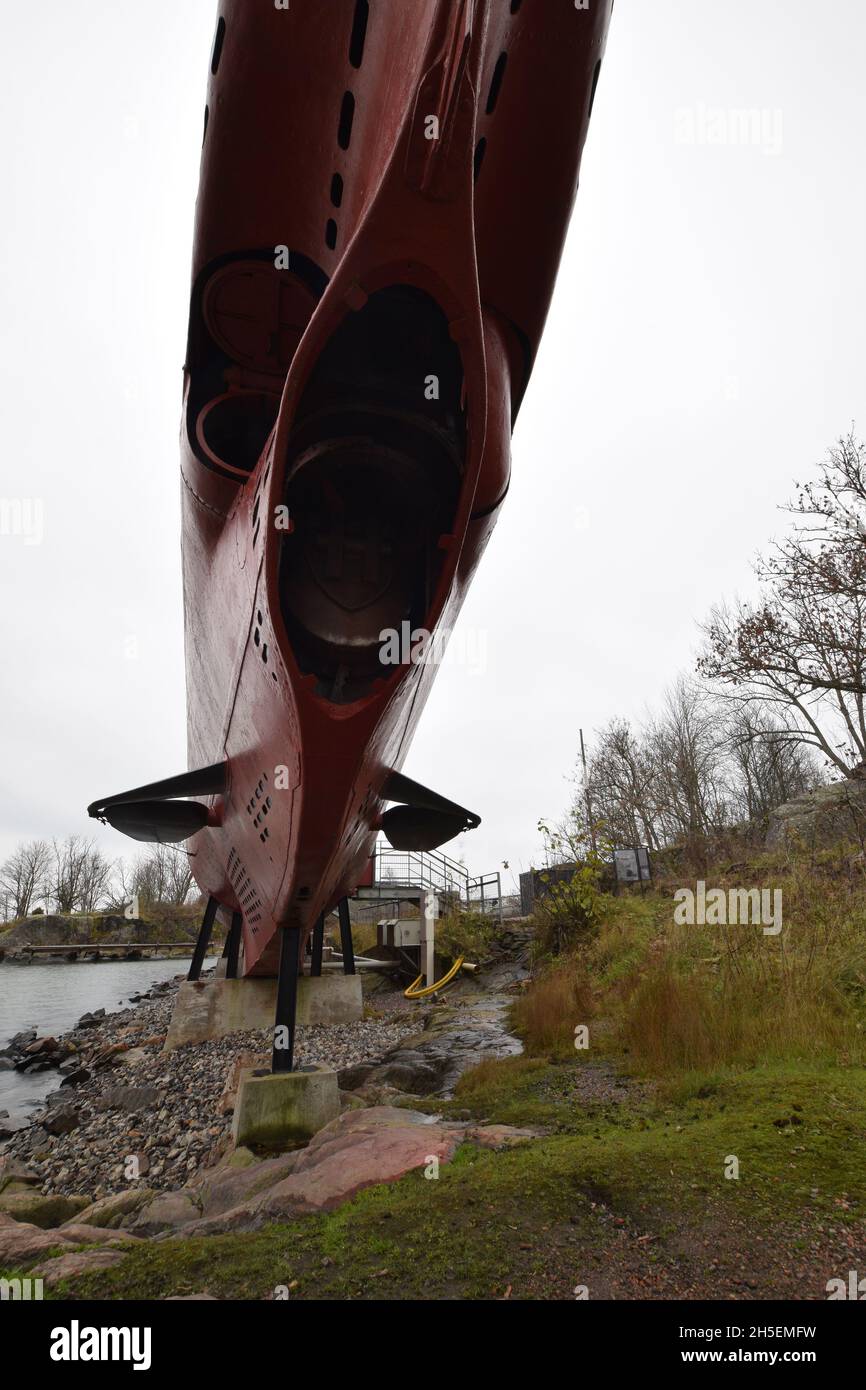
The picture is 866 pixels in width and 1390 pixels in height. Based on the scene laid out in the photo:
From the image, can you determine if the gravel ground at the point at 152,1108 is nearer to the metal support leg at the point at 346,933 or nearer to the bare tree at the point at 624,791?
the metal support leg at the point at 346,933

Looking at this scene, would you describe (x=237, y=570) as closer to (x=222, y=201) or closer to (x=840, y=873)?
(x=222, y=201)

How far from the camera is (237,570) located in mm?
4340

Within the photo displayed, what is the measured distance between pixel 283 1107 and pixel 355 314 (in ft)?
16.7

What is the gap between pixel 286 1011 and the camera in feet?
16.1

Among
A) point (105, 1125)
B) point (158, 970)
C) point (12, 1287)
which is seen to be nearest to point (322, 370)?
point (12, 1287)

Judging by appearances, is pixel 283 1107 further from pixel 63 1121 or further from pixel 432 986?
pixel 432 986

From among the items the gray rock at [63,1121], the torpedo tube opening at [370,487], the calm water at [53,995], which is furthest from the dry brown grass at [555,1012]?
the calm water at [53,995]

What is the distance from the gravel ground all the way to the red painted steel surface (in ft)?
10.3

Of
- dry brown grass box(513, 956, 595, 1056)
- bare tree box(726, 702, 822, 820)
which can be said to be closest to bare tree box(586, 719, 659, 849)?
bare tree box(726, 702, 822, 820)

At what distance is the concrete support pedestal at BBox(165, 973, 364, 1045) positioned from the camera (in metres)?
8.64

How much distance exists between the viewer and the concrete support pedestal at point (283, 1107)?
458 cm

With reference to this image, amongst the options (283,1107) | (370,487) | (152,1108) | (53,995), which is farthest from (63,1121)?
(53,995)

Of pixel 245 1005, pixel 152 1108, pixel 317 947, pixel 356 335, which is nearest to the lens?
pixel 356 335

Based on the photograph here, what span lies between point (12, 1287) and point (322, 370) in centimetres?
399
